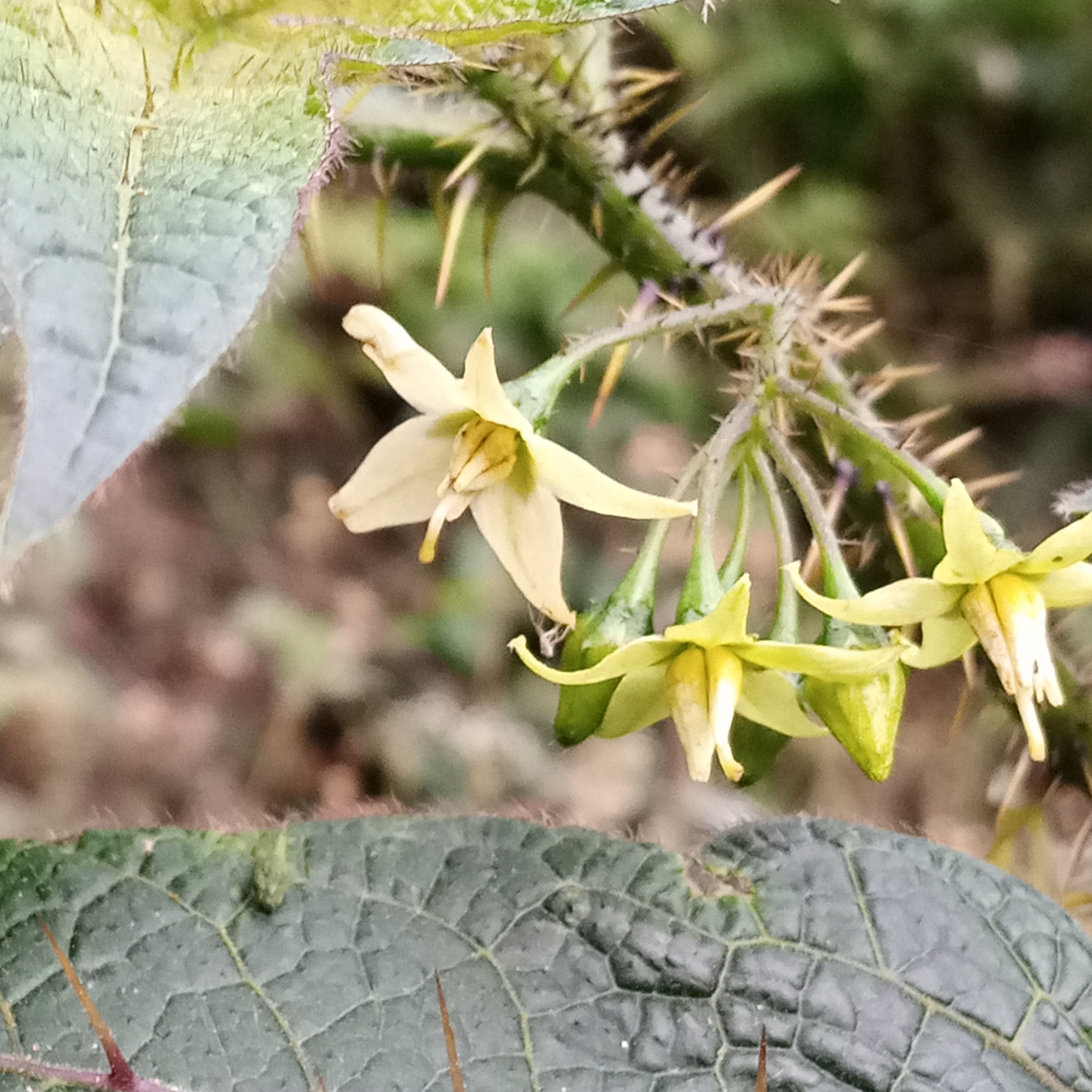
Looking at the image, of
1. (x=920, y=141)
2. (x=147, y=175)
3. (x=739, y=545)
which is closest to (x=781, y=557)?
(x=739, y=545)

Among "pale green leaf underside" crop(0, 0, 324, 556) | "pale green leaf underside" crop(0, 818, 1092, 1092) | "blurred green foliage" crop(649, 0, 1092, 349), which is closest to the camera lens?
"pale green leaf underside" crop(0, 0, 324, 556)

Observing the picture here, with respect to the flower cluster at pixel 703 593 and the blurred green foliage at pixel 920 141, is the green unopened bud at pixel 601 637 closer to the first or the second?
the flower cluster at pixel 703 593

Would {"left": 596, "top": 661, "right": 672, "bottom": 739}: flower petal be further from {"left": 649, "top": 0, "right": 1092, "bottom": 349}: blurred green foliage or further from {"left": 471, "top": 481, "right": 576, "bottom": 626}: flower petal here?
{"left": 649, "top": 0, "right": 1092, "bottom": 349}: blurred green foliage

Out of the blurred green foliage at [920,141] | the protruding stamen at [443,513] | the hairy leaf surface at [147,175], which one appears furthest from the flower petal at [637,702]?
the blurred green foliage at [920,141]

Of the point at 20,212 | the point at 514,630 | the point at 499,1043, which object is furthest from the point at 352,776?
the point at 20,212

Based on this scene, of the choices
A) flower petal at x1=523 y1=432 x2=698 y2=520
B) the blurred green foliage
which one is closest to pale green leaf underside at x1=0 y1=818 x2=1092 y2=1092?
flower petal at x1=523 y1=432 x2=698 y2=520
